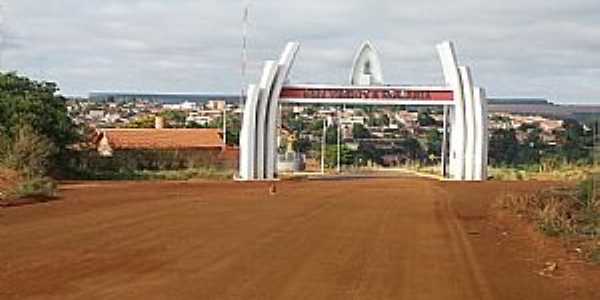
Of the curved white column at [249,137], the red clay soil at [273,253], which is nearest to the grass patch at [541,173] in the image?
the curved white column at [249,137]

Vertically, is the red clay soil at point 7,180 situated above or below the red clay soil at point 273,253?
above

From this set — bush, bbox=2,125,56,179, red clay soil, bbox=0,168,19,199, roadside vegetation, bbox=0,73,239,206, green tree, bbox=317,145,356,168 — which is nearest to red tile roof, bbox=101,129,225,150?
roadside vegetation, bbox=0,73,239,206

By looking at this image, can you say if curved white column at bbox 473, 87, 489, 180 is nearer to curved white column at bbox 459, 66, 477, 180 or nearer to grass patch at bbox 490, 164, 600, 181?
curved white column at bbox 459, 66, 477, 180

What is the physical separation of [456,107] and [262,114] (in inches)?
387

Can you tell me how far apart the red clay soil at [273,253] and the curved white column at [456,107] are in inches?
878

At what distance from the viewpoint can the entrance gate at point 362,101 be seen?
50.6 m

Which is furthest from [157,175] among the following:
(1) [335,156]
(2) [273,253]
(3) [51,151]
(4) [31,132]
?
(2) [273,253]

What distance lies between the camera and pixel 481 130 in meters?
50.8

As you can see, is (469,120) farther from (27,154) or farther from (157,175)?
(27,154)

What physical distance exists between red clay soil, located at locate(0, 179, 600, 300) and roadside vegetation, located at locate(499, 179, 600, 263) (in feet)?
1.90

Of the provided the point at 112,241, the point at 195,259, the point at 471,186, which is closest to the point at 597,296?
the point at 195,259

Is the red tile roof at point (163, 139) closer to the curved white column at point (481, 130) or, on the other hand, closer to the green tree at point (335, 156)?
the green tree at point (335, 156)

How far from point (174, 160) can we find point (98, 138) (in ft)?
30.0

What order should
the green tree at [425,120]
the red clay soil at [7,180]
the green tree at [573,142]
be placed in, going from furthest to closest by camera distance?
the green tree at [425,120] → the green tree at [573,142] → the red clay soil at [7,180]
